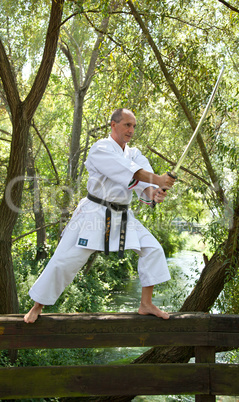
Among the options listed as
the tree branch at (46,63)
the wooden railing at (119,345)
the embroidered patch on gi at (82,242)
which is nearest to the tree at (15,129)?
the tree branch at (46,63)

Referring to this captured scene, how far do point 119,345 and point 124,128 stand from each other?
150 centimetres

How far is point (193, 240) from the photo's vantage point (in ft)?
79.9

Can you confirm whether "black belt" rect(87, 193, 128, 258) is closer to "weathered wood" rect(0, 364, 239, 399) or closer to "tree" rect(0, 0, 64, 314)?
"weathered wood" rect(0, 364, 239, 399)

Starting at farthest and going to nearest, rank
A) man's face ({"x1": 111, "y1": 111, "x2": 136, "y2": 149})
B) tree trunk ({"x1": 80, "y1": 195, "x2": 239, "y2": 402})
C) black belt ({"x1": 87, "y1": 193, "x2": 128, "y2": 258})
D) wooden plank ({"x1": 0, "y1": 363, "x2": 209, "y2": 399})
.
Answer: tree trunk ({"x1": 80, "y1": 195, "x2": 239, "y2": 402}) → man's face ({"x1": 111, "y1": 111, "x2": 136, "y2": 149}) → black belt ({"x1": 87, "y1": 193, "x2": 128, "y2": 258}) → wooden plank ({"x1": 0, "y1": 363, "x2": 209, "y2": 399})

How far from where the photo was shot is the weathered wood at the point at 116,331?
2.71 m

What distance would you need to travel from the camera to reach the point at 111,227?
298 cm

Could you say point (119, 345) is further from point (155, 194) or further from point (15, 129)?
point (15, 129)

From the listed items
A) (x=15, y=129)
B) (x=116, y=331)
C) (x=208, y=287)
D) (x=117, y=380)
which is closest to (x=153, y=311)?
(x=116, y=331)

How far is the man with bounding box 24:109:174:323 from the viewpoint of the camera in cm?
282

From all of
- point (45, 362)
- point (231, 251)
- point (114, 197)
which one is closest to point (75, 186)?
point (45, 362)

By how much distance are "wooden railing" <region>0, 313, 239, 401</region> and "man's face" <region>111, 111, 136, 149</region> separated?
49.5 inches

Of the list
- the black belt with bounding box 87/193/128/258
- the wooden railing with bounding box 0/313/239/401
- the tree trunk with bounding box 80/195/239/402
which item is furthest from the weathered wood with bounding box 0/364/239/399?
the tree trunk with bounding box 80/195/239/402

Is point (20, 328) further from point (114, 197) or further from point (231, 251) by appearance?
point (231, 251)

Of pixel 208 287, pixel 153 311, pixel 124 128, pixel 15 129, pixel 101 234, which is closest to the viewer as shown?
pixel 153 311
